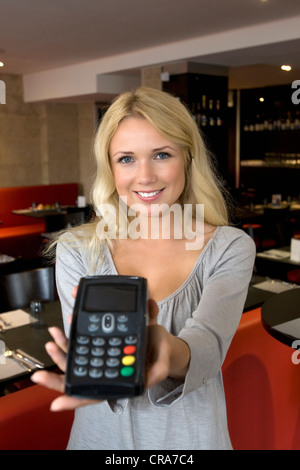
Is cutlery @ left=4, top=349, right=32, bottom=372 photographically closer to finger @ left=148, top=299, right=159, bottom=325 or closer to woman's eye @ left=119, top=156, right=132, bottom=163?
woman's eye @ left=119, top=156, right=132, bottom=163

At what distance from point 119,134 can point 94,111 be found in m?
7.93

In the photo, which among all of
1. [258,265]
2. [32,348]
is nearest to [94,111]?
[258,265]

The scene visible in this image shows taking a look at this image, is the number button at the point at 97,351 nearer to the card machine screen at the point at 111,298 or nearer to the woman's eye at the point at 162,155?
the card machine screen at the point at 111,298

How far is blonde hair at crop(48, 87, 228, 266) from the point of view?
3.50ft

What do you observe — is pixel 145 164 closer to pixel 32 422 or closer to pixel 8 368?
pixel 32 422

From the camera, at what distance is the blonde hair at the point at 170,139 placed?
1.07 m

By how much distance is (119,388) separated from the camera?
0.62 meters

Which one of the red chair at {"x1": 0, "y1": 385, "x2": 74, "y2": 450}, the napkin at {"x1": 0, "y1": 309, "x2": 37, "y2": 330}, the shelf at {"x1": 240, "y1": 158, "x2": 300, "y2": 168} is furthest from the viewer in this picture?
the shelf at {"x1": 240, "y1": 158, "x2": 300, "y2": 168}

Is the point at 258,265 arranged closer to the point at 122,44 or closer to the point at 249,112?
the point at 122,44

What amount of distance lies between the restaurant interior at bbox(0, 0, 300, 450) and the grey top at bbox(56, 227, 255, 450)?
483mm

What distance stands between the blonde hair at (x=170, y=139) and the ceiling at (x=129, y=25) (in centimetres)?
318

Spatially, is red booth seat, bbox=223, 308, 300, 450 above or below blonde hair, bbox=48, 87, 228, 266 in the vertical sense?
below

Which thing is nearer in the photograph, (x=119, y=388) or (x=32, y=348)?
(x=119, y=388)

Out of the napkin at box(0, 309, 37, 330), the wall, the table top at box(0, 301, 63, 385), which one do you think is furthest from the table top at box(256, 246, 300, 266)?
the wall
